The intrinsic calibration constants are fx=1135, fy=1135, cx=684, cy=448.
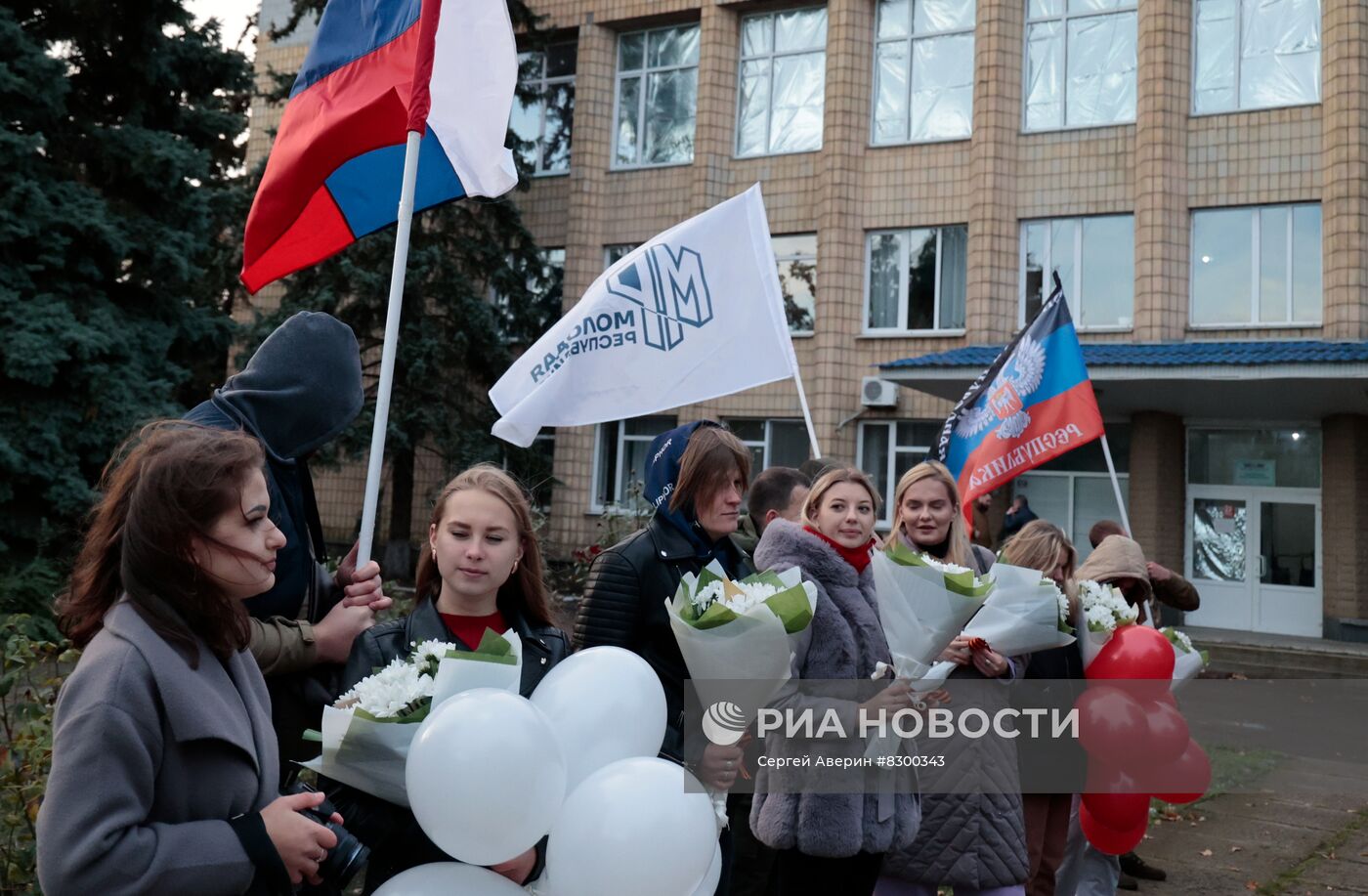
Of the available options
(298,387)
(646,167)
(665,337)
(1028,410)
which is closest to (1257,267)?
(646,167)

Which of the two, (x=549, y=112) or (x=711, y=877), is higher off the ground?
(x=549, y=112)

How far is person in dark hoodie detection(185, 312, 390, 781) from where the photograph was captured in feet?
9.13

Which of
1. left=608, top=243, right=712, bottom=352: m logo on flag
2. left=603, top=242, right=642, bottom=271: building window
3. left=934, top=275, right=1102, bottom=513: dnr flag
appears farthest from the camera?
left=603, top=242, right=642, bottom=271: building window

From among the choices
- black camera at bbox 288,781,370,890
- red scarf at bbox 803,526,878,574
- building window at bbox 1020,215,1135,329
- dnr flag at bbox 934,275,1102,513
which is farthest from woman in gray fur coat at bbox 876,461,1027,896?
building window at bbox 1020,215,1135,329

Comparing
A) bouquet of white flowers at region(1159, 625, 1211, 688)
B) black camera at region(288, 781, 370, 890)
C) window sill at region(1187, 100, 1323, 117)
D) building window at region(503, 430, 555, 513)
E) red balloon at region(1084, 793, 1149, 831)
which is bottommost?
red balloon at region(1084, 793, 1149, 831)

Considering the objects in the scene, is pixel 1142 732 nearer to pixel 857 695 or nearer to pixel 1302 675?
pixel 857 695

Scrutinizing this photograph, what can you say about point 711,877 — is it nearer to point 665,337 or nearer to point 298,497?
point 298,497

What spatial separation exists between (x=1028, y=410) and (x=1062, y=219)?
37.9 feet

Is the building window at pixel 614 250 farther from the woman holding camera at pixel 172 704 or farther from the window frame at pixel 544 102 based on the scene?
the woman holding camera at pixel 172 704

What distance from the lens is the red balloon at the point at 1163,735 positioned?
433 centimetres

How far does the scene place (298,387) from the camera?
289 cm

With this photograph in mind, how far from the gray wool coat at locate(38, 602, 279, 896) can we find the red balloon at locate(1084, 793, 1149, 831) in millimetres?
3466

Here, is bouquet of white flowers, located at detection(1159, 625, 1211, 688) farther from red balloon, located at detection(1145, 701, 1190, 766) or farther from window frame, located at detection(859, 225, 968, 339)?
window frame, located at detection(859, 225, 968, 339)

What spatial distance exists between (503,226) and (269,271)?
15.8 m
